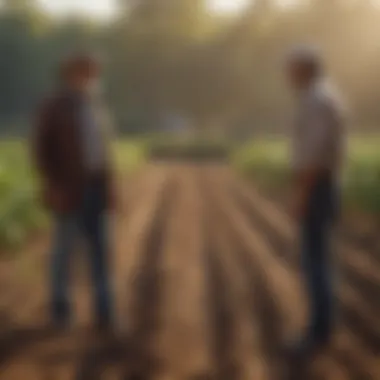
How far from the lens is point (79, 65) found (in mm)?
1563

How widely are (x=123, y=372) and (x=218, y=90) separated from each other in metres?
0.54

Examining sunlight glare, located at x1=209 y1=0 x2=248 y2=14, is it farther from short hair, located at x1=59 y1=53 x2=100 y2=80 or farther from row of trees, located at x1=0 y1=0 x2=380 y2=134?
short hair, located at x1=59 y1=53 x2=100 y2=80

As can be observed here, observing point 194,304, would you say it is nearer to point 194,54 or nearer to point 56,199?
point 56,199

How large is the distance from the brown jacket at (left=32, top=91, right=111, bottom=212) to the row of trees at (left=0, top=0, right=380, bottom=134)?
0.04 m

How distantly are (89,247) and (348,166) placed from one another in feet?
1.61

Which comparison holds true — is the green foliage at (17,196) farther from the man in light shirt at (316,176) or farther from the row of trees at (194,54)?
the man in light shirt at (316,176)

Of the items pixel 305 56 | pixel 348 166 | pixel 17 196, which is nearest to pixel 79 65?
pixel 17 196

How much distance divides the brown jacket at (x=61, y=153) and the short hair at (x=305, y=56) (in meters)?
0.37

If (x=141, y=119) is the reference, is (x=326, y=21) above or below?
above

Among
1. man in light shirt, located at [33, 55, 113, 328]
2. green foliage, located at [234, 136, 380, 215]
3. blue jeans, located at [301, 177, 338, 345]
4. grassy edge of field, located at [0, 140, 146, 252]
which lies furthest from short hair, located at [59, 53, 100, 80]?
blue jeans, located at [301, 177, 338, 345]

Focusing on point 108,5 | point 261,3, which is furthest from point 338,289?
point 108,5

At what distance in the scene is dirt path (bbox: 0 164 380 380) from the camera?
5.46 ft

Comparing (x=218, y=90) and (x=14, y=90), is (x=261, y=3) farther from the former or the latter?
(x=14, y=90)

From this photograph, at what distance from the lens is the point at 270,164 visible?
1.63 m
